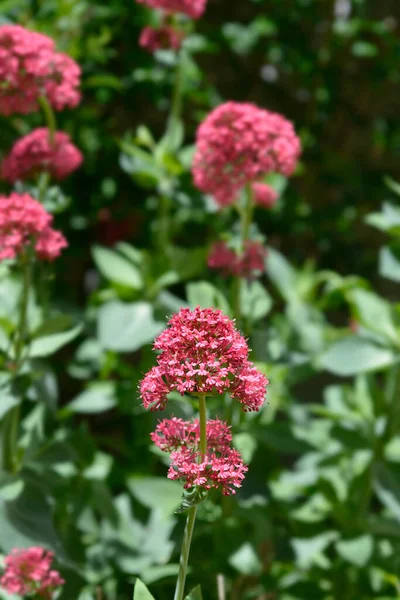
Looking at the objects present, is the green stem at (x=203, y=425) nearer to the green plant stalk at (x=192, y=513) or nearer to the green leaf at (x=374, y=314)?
the green plant stalk at (x=192, y=513)

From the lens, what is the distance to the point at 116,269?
181 cm

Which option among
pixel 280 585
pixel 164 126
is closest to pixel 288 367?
pixel 280 585

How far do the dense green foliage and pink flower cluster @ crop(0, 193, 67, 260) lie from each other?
17 cm

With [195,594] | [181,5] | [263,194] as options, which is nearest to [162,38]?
[181,5]

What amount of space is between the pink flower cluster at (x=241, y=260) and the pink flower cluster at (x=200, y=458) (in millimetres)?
695

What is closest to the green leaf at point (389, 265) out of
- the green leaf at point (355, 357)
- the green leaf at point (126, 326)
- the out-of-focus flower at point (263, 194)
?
the green leaf at point (355, 357)

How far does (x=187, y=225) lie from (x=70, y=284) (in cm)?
45

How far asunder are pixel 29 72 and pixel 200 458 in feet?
2.88

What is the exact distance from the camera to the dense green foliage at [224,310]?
4.98 feet

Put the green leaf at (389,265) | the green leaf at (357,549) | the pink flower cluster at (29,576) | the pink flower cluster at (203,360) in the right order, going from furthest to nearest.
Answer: the green leaf at (389,265), the green leaf at (357,549), the pink flower cluster at (29,576), the pink flower cluster at (203,360)

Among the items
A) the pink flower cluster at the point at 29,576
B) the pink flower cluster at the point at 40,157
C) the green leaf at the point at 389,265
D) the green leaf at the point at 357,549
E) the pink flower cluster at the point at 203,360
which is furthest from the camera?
the green leaf at the point at 389,265

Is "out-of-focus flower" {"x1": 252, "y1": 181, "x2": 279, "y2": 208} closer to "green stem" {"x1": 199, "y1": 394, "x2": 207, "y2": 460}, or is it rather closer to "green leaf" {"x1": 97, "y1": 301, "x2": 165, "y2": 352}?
"green leaf" {"x1": 97, "y1": 301, "x2": 165, "y2": 352}

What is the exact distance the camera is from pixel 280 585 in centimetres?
166

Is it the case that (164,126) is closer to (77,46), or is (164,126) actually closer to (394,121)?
(77,46)
